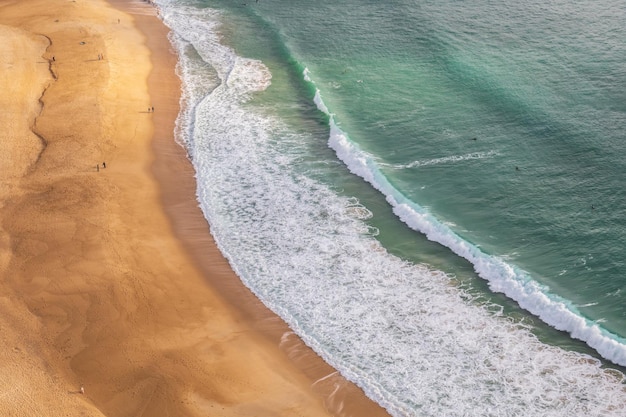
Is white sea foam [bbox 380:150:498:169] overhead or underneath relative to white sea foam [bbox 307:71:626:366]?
overhead

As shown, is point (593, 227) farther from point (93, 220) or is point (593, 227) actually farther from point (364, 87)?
point (93, 220)

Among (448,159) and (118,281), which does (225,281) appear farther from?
(448,159)

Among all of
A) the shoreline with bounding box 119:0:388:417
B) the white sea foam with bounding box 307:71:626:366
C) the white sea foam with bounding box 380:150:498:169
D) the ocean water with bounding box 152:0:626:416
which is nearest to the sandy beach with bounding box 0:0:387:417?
the shoreline with bounding box 119:0:388:417

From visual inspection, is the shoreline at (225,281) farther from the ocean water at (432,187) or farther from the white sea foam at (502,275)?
the white sea foam at (502,275)

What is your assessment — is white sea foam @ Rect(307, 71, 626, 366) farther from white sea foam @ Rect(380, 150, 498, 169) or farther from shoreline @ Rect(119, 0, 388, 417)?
shoreline @ Rect(119, 0, 388, 417)

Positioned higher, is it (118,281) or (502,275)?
(502,275)

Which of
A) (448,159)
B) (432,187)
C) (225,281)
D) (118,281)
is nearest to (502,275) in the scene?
(432,187)

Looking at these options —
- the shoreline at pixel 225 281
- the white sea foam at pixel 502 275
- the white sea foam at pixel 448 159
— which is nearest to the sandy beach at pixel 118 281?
the shoreline at pixel 225 281
